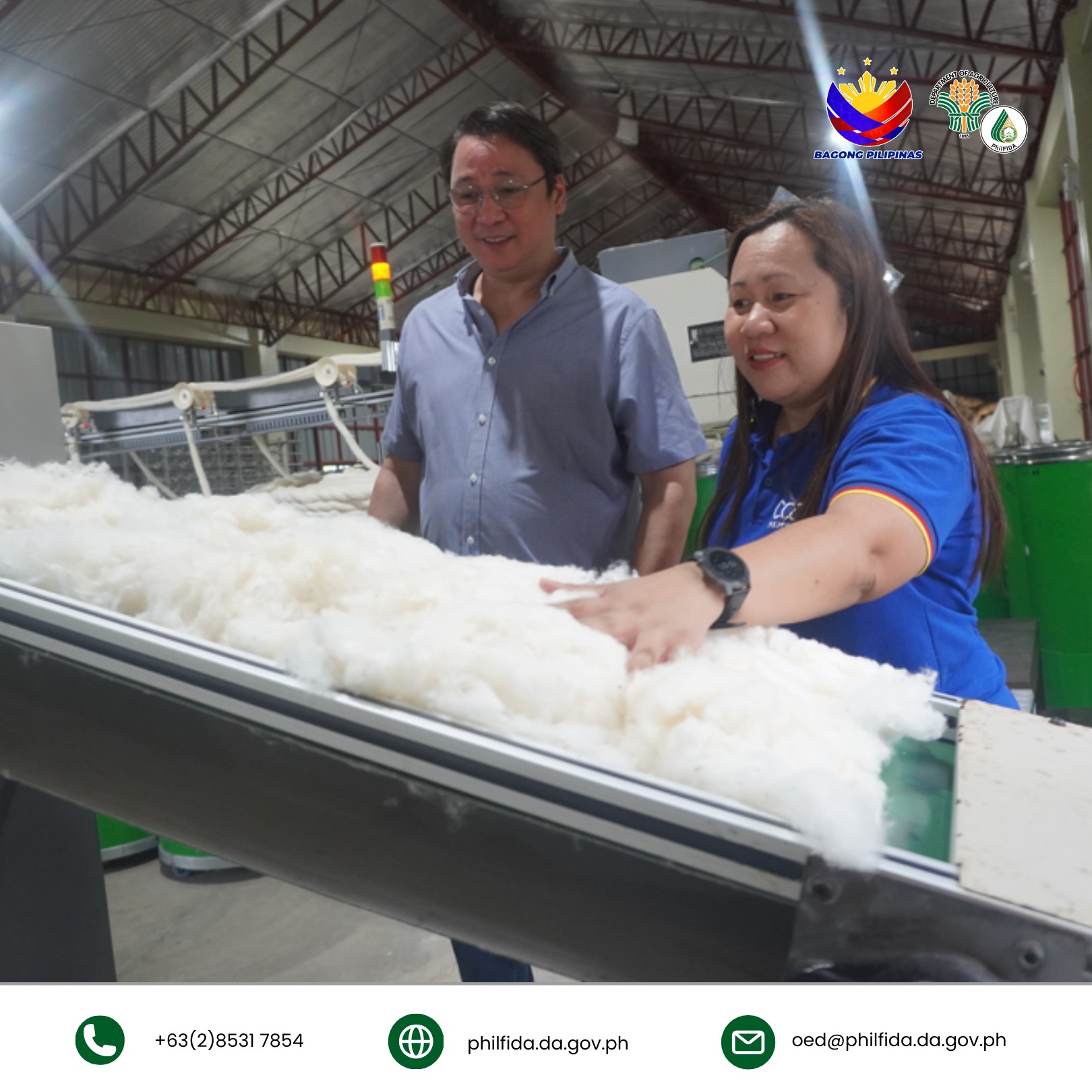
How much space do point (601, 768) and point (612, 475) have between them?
1.01m

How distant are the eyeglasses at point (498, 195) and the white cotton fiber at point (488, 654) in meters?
0.81

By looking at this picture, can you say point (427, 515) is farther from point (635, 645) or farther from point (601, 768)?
point (601, 768)

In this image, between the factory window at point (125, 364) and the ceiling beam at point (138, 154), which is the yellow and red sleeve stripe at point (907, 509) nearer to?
the ceiling beam at point (138, 154)

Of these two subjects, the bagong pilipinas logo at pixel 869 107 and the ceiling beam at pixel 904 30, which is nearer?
the ceiling beam at pixel 904 30

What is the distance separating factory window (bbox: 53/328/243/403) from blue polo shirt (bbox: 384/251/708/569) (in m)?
8.61

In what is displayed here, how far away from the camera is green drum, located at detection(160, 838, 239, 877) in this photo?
104 inches

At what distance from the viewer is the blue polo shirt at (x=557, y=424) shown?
1439 millimetres

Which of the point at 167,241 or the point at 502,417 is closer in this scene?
the point at 502,417

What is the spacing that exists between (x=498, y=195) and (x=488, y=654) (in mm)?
1056

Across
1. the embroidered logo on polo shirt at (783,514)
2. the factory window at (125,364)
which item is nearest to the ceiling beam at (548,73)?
the factory window at (125,364)

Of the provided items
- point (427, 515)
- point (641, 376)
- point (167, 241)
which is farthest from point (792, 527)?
point (167, 241)

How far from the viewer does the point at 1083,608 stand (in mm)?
3186
